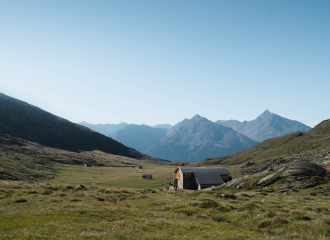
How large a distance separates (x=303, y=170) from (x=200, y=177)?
88.1ft

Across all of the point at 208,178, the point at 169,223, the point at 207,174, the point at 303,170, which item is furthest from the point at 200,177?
the point at 169,223

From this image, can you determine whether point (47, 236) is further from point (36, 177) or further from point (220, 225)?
point (36, 177)

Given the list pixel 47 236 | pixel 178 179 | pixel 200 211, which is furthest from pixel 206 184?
pixel 47 236

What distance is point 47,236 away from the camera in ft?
45.8

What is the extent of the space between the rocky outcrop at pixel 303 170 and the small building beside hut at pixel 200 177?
2108 cm

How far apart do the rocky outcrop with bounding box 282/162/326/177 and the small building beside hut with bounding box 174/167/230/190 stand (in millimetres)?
21076

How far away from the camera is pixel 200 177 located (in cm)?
6156

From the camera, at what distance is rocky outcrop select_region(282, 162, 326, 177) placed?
42384 millimetres

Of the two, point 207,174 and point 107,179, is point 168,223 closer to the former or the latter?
point 207,174

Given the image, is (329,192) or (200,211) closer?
(200,211)

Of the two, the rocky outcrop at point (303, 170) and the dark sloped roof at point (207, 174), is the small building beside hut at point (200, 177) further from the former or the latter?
the rocky outcrop at point (303, 170)

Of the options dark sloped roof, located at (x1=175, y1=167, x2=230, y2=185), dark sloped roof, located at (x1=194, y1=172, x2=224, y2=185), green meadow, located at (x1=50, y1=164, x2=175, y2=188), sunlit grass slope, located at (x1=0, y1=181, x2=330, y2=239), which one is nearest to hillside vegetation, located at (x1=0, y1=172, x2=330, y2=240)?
sunlit grass slope, located at (x1=0, y1=181, x2=330, y2=239)

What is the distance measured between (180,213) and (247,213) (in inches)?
284

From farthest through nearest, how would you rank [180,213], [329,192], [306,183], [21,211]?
[306,183], [329,192], [180,213], [21,211]
